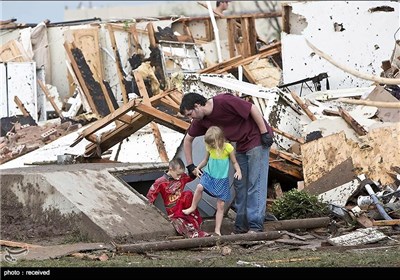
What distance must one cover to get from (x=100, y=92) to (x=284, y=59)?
4066 millimetres

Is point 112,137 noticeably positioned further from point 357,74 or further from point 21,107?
point 357,74

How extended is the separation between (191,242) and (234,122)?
5.57ft

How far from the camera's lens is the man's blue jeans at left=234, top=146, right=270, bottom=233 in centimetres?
1140

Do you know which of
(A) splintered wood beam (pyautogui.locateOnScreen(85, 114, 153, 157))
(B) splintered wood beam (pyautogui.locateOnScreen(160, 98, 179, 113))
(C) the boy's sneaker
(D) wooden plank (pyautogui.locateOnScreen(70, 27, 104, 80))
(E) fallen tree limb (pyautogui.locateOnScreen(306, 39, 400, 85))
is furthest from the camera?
(D) wooden plank (pyautogui.locateOnScreen(70, 27, 104, 80))

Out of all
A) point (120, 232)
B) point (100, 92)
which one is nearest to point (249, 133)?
point (120, 232)

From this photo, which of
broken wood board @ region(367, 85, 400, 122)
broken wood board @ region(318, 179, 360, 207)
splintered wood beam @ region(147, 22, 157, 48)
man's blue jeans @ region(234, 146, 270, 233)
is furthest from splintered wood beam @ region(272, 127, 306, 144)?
splintered wood beam @ region(147, 22, 157, 48)

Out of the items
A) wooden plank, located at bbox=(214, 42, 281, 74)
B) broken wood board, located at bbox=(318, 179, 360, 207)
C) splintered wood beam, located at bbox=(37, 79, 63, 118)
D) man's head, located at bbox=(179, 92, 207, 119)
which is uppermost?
man's head, located at bbox=(179, 92, 207, 119)

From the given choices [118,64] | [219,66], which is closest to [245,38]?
[219,66]

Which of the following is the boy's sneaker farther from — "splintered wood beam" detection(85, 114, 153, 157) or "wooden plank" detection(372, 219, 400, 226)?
"splintered wood beam" detection(85, 114, 153, 157)

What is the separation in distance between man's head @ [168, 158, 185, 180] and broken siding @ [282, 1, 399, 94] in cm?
601

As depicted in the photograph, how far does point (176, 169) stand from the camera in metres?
11.5

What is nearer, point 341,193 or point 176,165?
Result: point 176,165

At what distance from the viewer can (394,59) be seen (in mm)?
16672
